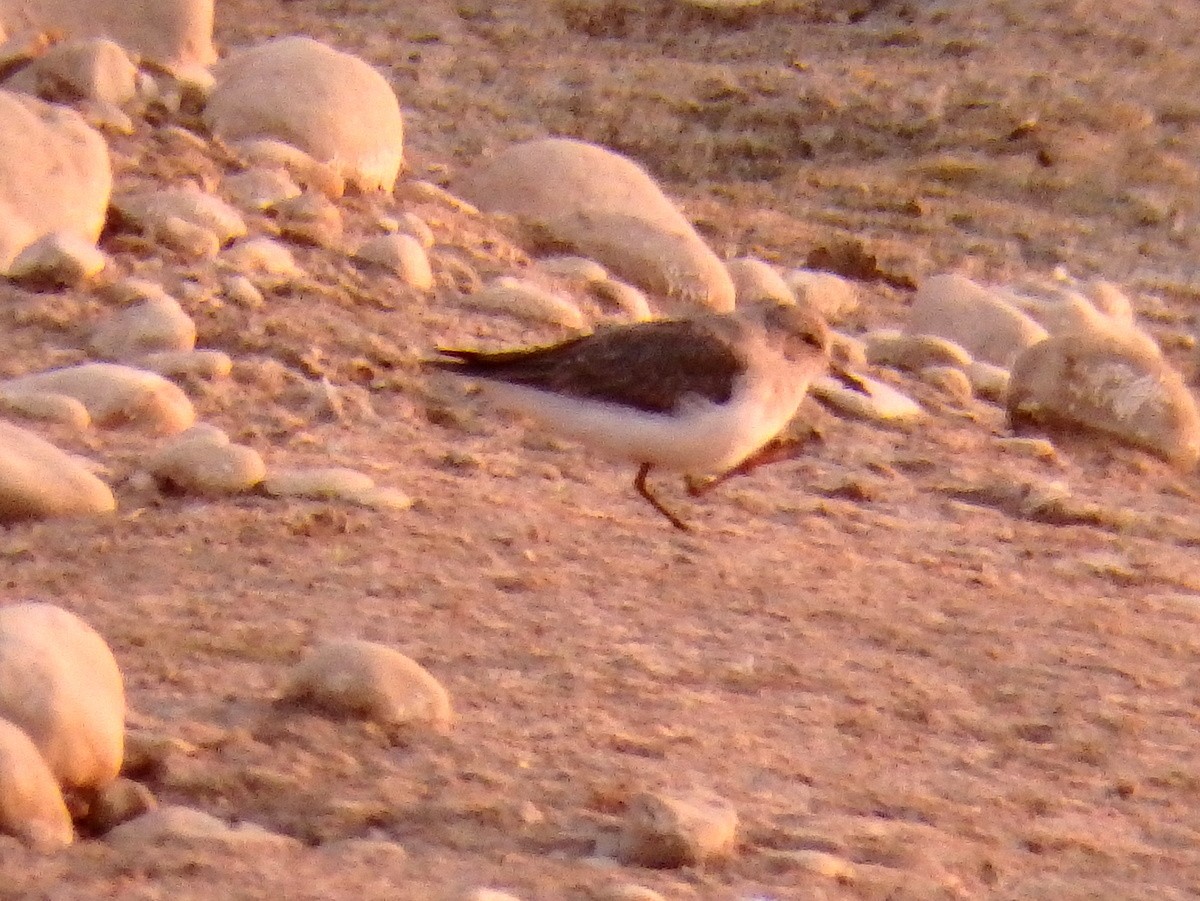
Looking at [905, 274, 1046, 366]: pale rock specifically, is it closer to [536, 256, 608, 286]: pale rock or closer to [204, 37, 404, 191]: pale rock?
[536, 256, 608, 286]: pale rock

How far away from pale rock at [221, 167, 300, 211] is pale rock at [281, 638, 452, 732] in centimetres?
299

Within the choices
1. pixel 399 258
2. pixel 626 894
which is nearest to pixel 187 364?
pixel 399 258

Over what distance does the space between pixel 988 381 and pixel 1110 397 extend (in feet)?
1.78

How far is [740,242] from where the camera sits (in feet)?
25.1

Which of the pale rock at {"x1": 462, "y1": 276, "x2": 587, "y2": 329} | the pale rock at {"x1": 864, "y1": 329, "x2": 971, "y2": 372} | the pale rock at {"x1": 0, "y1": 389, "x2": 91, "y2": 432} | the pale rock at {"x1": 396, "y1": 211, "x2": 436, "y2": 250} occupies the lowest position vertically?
the pale rock at {"x1": 0, "y1": 389, "x2": 91, "y2": 432}

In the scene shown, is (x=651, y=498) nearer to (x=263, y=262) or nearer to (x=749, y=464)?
(x=749, y=464)

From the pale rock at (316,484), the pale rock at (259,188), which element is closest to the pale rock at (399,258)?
the pale rock at (259,188)

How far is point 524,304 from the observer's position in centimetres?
602

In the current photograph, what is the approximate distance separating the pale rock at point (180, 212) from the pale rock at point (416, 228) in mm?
554

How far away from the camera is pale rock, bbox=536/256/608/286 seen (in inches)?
250

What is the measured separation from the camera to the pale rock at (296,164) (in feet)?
20.9

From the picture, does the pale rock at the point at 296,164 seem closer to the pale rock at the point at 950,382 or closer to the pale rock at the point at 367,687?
the pale rock at the point at 950,382

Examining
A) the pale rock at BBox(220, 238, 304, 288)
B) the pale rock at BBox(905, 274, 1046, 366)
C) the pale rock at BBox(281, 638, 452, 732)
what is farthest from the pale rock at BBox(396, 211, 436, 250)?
the pale rock at BBox(281, 638, 452, 732)

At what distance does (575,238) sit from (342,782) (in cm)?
370
